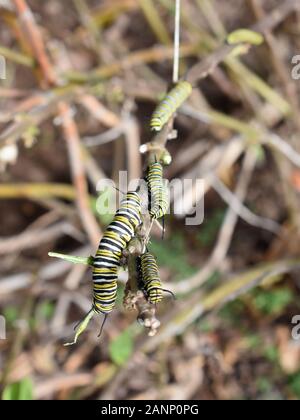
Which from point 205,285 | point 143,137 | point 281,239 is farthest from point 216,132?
point 205,285

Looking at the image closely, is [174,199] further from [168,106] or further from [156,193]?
[156,193]

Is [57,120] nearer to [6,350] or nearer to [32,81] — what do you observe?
[32,81]

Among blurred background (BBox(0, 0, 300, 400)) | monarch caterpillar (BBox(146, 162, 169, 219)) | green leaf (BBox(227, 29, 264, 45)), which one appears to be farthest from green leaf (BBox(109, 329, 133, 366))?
monarch caterpillar (BBox(146, 162, 169, 219))

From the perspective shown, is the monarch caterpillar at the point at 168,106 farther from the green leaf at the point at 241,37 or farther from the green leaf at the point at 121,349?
the green leaf at the point at 121,349

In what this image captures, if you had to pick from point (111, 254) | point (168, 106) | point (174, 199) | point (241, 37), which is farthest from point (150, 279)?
point (174, 199)

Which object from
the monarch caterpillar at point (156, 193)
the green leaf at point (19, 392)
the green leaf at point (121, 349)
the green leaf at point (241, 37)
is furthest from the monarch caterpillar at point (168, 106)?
the green leaf at point (121, 349)
